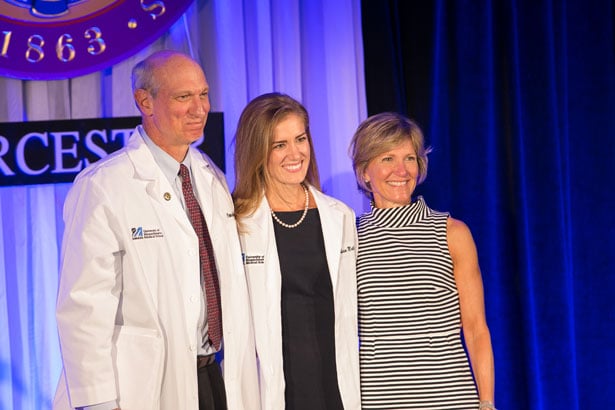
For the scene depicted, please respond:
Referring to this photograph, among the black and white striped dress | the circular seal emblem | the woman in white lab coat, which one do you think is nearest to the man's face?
the woman in white lab coat

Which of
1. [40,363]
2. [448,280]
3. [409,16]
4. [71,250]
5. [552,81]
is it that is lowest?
[40,363]

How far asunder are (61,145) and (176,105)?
1054 mm

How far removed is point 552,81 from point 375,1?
0.87 m

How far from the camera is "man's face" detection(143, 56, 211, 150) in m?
2.38

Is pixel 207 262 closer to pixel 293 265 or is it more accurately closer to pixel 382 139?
pixel 293 265

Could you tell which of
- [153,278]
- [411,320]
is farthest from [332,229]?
[153,278]

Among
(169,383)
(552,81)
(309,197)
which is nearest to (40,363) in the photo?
(169,383)

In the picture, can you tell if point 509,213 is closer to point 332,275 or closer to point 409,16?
point 409,16

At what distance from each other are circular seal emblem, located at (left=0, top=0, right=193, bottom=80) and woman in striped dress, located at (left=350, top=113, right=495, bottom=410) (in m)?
1.13

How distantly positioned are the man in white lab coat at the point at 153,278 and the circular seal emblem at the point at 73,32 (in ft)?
2.58

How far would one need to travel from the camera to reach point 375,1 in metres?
3.30

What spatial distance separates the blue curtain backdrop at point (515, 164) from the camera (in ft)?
10.9

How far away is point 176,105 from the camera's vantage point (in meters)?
2.38

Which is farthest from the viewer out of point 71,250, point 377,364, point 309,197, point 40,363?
point 40,363
